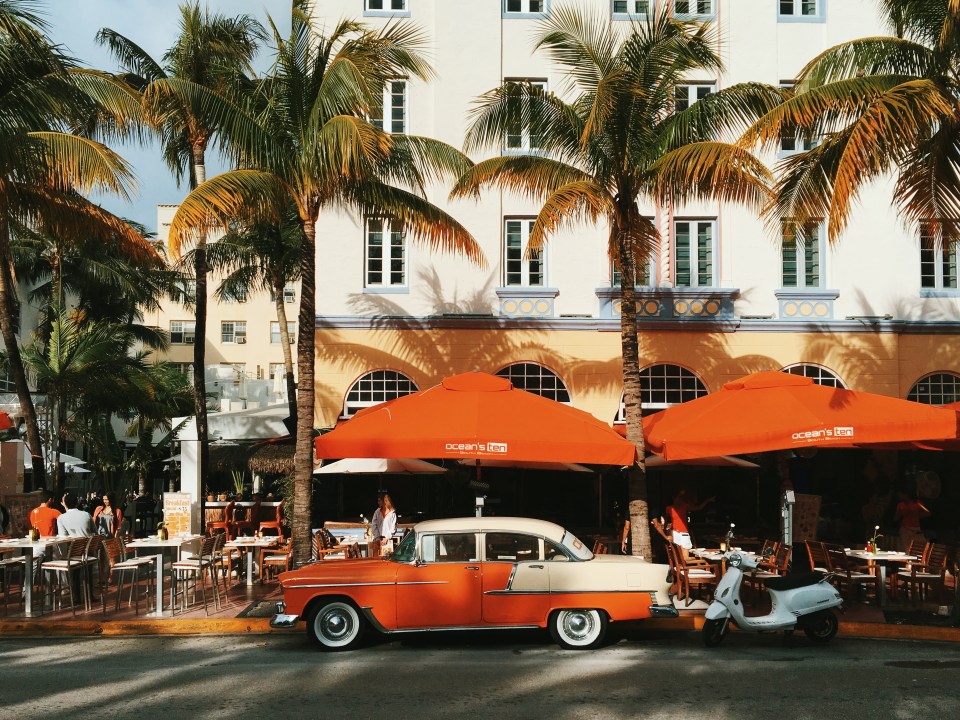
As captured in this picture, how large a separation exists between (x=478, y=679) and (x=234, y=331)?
50638 mm

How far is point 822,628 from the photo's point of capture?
1166cm

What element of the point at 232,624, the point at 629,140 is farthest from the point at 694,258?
the point at 232,624

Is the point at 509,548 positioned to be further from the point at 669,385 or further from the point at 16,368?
the point at 16,368

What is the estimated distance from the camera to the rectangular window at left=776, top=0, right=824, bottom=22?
2270 centimetres

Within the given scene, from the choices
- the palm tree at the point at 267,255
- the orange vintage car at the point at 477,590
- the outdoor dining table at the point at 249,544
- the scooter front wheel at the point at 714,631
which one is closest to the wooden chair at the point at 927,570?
the scooter front wheel at the point at 714,631

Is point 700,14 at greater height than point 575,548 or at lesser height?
greater

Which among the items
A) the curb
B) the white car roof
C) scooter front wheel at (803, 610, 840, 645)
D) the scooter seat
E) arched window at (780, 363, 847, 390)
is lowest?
the curb

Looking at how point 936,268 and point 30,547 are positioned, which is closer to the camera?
point 30,547

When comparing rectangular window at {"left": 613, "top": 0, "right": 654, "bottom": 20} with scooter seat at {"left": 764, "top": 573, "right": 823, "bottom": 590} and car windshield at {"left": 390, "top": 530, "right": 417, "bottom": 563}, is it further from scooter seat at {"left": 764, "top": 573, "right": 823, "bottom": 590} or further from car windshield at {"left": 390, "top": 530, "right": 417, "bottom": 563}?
car windshield at {"left": 390, "top": 530, "right": 417, "bottom": 563}

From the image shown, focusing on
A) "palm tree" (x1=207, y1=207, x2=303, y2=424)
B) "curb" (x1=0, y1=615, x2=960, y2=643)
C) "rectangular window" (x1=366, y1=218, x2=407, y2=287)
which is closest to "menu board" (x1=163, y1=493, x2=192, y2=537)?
"curb" (x1=0, y1=615, x2=960, y2=643)

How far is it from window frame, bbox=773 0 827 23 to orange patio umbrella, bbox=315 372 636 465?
1250 centimetres

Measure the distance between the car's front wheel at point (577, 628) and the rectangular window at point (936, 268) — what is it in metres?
14.4

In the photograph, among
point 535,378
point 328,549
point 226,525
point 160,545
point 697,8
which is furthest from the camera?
point 697,8

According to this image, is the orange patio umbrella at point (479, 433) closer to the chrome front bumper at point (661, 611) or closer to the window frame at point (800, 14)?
the chrome front bumper at point (661, 611)
